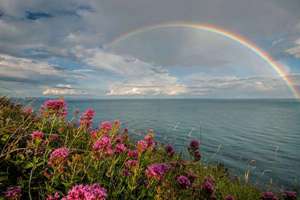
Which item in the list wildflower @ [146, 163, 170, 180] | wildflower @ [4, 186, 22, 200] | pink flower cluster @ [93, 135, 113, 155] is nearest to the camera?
wildflower @ [4, 186, 22, 200]

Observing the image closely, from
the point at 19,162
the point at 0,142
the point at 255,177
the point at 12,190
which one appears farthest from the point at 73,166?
the point at 255,177

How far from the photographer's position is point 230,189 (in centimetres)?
685

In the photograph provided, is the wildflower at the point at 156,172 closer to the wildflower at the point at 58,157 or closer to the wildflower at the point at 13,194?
the wildflower at the point at 58,157

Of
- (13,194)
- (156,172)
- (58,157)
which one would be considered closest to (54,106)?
(58,157)

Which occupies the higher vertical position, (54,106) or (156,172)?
(54,106)

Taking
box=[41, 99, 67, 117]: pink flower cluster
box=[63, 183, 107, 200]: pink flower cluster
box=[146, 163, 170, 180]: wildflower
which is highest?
box=[41, 99, 67, 117]: pink flower cluster

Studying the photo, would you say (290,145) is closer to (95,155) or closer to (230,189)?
(230,189)

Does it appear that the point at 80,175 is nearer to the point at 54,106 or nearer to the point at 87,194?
the point at 87,194

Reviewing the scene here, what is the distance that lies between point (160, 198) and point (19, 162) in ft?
6.80

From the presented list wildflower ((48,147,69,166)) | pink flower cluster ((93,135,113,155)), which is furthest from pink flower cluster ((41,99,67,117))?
wildflower ((48,147,69,166))

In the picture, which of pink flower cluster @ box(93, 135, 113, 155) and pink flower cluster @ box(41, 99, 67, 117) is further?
pink flower cluster @ box(41, 99, 67, 117)

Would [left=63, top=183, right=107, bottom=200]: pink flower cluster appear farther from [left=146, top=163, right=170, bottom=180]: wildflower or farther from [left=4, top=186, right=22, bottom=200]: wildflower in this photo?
[left=146, top=163, right=170, bottom=180]: wildflower

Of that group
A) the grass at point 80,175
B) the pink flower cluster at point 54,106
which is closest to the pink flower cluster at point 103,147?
the grass at point 80,175

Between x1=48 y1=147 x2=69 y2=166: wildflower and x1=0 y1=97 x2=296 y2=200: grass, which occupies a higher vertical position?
x1=48 y1=147 x2=69 y2=166: wildflower
